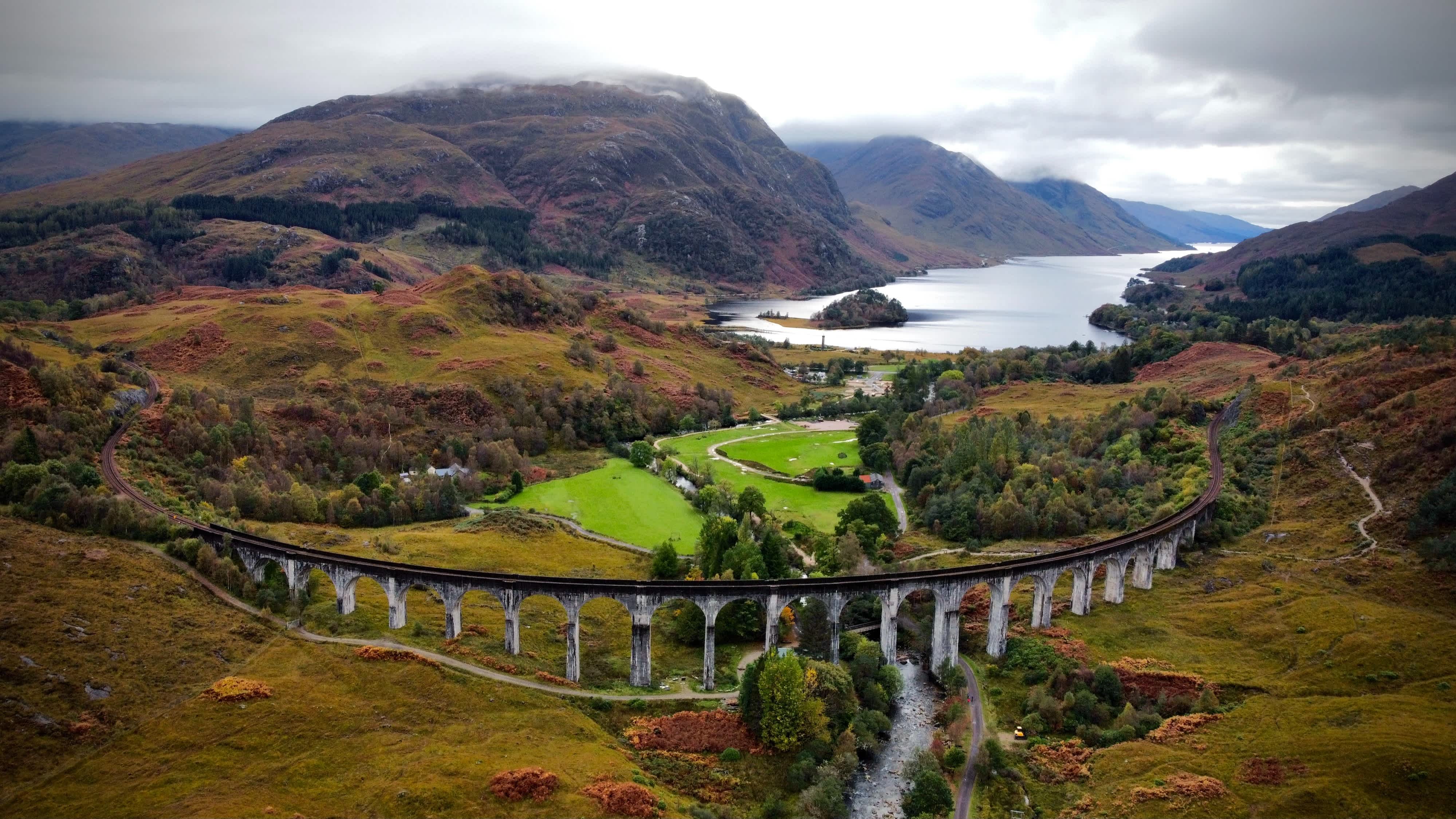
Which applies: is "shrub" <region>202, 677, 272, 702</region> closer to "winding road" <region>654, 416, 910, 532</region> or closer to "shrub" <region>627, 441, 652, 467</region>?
"winding road" <region>654, 416, 910, 532</region>

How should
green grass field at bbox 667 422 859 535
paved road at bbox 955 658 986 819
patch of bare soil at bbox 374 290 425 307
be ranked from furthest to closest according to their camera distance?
patch of bare soil at bbox 374 290 425 307 → green grass field at bbox 667 422 859 535 → paved road at bbox 955 658 986 819

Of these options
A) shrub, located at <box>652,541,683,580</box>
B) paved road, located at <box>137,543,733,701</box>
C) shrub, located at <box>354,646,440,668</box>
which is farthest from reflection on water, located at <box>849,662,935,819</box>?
shrub, located at <box>354,646,440,668</box>

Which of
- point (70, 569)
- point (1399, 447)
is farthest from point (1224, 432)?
point (70, 569)

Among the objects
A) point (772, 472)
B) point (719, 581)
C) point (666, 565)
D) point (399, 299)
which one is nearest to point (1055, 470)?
point (772, 472)

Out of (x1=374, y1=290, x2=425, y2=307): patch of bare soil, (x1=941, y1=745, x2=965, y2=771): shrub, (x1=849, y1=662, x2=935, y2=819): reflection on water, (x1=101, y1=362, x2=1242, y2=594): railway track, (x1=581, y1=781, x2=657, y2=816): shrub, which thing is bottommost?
(x1=849, y1=662, x2=935, y2=819): reflection on water

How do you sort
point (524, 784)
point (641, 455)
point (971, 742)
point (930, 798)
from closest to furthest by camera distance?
point (524, 784), point (930, 798), point (971, 742), point (641, 455)

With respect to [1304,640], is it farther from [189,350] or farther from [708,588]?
[189,350]
